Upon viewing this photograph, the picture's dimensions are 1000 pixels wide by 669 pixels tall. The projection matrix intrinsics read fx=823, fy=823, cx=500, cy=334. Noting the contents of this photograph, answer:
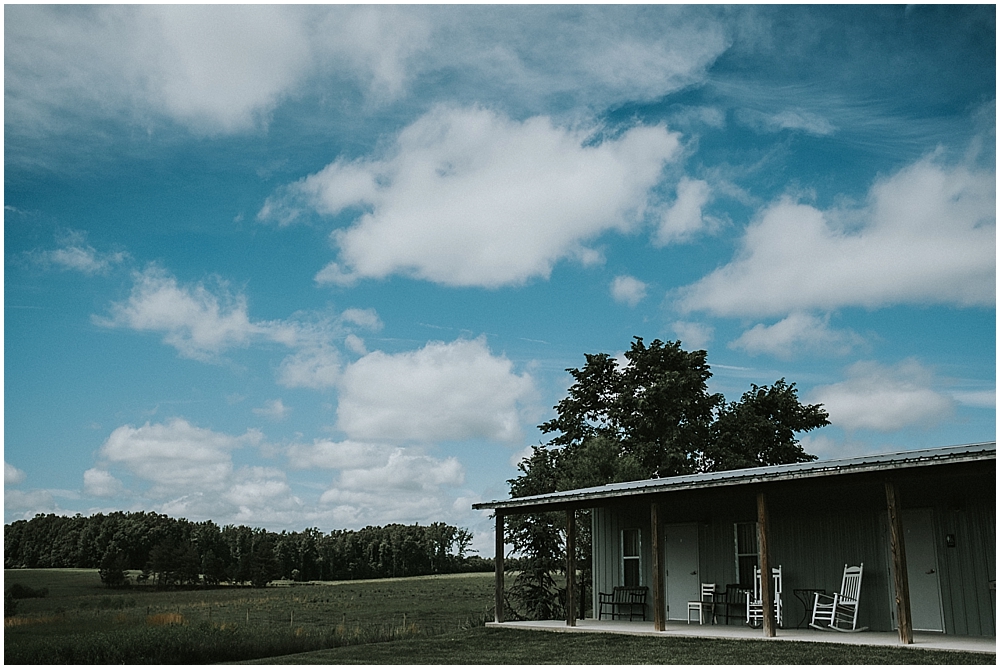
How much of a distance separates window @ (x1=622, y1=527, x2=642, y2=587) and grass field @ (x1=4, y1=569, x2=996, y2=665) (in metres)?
2.82

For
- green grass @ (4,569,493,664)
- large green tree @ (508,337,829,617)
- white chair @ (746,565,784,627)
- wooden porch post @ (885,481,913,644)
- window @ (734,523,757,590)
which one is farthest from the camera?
large green tree @ (508,337,829,617)

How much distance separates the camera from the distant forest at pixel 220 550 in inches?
1002

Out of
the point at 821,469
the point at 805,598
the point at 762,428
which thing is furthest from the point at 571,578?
the point at 762,428

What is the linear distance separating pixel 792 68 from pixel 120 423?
1149 inches

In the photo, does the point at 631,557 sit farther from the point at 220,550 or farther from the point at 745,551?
the point at 220,550

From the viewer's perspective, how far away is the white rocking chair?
11211 mm

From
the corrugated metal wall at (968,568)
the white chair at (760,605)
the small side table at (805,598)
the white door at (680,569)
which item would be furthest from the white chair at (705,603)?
the corrugated metal wall at (968,568)

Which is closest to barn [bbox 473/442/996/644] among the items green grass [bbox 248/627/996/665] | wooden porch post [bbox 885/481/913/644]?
wooden porch post [bbox 885/481/913/644]

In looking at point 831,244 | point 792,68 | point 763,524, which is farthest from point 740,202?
point 763,524

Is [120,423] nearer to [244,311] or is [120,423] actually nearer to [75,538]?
[244,311]

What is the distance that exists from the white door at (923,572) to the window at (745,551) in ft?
7.88

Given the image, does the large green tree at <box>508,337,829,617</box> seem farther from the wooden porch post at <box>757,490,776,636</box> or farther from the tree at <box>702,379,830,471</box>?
the wooden porch post at <box>757,490,776,636</box>

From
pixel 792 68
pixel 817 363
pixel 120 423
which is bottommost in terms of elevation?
pixel 120 423

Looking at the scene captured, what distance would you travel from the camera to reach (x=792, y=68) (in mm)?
26109
